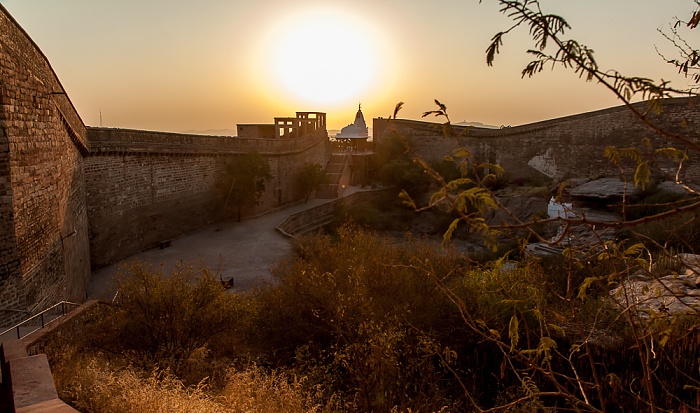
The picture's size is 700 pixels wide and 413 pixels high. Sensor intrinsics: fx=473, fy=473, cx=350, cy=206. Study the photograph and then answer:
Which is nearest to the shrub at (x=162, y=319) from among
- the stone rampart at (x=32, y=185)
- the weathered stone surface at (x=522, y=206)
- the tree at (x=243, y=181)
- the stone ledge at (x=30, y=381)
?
the stone rampart at (x=32, y=185)

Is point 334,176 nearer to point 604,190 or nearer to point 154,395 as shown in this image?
point 604,190

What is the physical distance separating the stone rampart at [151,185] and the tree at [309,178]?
3.03 m

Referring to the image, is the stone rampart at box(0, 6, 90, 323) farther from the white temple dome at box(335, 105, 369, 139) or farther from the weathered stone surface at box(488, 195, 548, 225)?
the white temple dome at box(335, 105, 369, 139)

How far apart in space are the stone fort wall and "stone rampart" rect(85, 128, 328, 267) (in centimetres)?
1031

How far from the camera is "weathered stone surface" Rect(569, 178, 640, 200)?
18266mm

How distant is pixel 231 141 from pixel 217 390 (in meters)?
16.5

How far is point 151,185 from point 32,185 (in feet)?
30.8

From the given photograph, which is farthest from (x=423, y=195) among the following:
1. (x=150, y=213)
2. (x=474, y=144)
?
(x=150, y=213)

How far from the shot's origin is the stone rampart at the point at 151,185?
13539 millimetres

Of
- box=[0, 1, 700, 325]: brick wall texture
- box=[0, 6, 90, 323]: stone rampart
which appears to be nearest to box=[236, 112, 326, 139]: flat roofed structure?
box=[0, 1, 700, 325]: brick wall texture

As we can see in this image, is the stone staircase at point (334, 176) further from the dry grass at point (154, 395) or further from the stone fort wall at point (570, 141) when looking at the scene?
the dry grass at point (154, 395)

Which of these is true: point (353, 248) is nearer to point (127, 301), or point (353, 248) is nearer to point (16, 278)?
point (127, 301)

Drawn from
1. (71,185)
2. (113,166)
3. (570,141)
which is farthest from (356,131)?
(71,185)

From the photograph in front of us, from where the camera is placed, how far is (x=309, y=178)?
2656 centimetres
